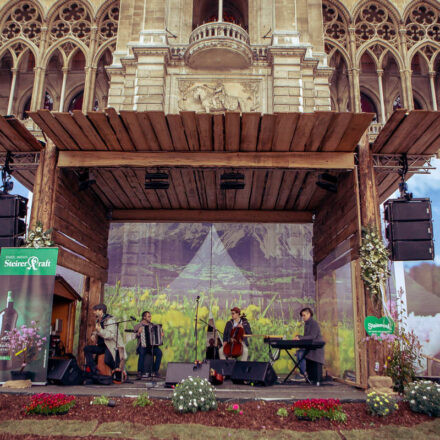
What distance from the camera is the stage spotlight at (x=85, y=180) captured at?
8828 millimetres

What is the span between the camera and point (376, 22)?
18094mm

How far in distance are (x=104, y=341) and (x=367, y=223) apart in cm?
506

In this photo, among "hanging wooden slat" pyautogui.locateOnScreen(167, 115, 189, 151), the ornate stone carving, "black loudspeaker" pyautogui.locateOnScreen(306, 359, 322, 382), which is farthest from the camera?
→ the ornate stone carving

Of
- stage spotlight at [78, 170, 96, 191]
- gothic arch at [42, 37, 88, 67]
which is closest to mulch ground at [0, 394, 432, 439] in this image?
stage spotlight at [78, 170, 96, 191]

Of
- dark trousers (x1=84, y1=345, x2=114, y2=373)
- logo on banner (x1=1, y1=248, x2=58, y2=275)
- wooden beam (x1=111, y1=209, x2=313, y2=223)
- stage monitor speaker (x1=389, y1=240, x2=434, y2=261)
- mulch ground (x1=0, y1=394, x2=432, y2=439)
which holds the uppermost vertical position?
wooden beam (x1=111, y1=209, x2=313, y2=223)

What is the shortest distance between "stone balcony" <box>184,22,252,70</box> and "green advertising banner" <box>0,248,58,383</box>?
9.21 meters

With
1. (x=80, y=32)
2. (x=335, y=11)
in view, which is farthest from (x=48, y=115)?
(x=335, y=11)

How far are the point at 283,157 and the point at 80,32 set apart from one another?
14.2m

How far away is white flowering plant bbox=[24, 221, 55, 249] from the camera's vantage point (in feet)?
25.1

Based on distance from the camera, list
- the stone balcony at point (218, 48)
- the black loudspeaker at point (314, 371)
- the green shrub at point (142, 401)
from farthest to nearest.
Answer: the stone balcony at point (218, 48)
the black loudspeaker at point (314, 371)
the green shrub at point (142, 401)

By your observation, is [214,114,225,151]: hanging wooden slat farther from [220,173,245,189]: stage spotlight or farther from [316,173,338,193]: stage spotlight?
[316,173,338,193]: stage spotlight

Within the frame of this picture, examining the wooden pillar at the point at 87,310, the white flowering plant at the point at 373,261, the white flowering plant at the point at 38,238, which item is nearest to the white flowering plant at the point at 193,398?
the white flowering plant at the point at 373,261

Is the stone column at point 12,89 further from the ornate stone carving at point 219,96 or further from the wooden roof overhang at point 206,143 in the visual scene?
the wooden roof overhang at point 206,143

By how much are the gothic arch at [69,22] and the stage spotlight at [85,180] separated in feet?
37.4
